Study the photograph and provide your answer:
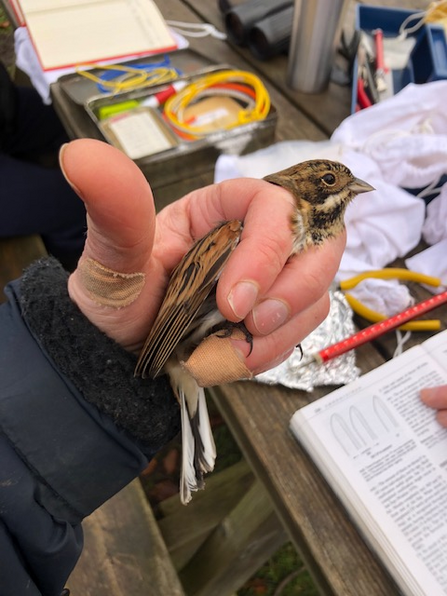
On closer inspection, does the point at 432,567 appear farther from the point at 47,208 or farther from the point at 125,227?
the point at 47,208

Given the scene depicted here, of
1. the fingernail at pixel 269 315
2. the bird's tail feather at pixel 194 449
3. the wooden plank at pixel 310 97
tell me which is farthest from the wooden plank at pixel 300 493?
the wooden plank at pixel 310 97

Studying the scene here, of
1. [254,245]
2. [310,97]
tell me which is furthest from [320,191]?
[310,97]

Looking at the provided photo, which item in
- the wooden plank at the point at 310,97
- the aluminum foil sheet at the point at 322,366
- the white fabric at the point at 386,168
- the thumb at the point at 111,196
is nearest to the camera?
the thumb at the point at 111,196

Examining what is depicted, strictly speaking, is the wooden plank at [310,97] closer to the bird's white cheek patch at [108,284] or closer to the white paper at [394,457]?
the white paper at [394,457]

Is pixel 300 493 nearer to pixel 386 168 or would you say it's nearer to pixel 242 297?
pixel 242 297

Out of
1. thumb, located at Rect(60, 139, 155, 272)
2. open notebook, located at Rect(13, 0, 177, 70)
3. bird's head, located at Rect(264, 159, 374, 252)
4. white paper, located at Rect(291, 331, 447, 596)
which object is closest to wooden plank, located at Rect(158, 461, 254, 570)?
white paper, located at Rect(291, 331, 447, 596)

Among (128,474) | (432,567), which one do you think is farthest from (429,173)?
(128,474)
